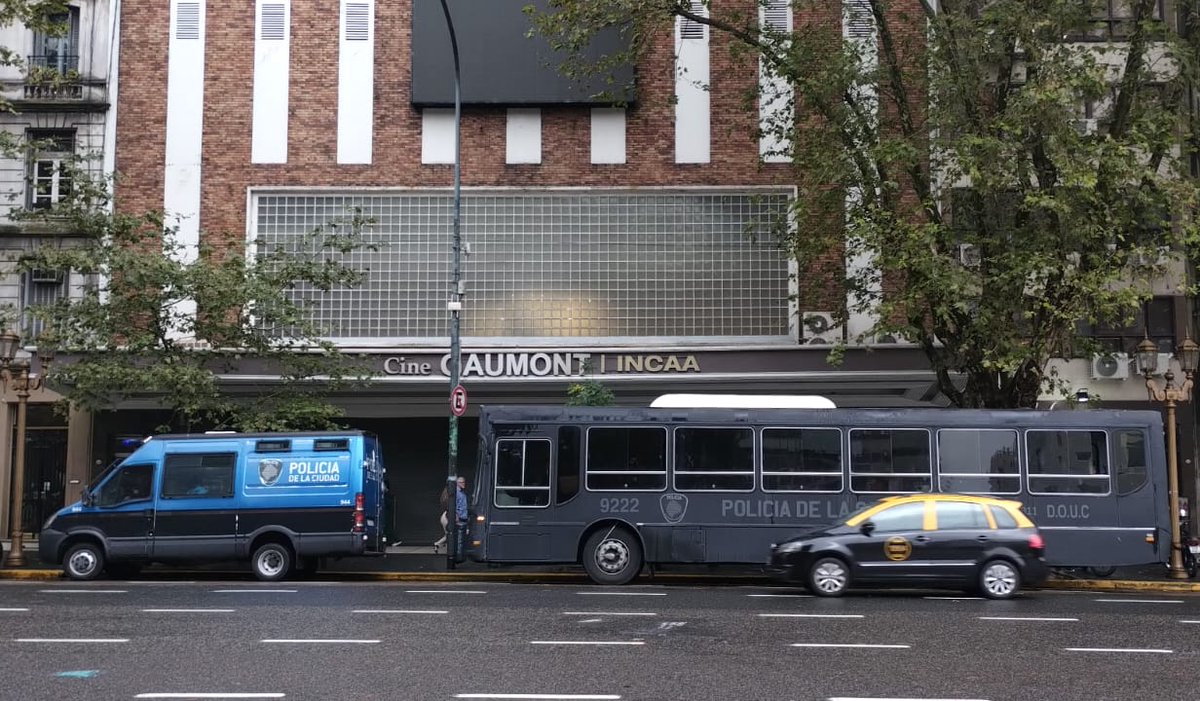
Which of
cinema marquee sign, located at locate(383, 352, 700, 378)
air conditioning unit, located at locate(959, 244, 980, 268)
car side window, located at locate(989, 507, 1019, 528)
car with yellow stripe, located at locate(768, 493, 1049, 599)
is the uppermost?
air conditioning unit, located at locate(959, 244, 980, 268)

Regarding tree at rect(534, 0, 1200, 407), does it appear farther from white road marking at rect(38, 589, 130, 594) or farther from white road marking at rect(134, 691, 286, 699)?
white road marking at rect(134, 691, 286, 699)

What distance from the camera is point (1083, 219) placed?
18.5m

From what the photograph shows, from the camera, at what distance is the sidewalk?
1912 cm

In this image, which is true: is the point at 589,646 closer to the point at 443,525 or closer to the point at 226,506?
the point at 226,506

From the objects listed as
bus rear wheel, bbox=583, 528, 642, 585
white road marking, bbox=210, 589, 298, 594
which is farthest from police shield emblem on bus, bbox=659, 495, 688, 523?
white road marking, bbox=210, 589, 298, 594

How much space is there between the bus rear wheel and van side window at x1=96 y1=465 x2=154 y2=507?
23.8ft

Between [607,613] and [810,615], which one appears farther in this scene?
[607,613]

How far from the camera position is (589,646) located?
36.6 ft

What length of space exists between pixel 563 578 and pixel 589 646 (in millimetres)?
8644

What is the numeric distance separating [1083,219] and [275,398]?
14467mm

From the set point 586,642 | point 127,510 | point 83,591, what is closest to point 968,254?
point 586,642

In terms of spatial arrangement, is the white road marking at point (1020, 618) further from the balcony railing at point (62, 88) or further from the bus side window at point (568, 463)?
the balcony railing at point (62, 88)

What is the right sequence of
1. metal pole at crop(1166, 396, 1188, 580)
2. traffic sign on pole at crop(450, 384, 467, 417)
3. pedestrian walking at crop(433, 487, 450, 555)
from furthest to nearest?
pedestrian walking at crop(433, 487, 450, 555), traffic sign on pole at crop(450, 384, 467, 417), metal pole at crop(1166, 396, 1188, 580)

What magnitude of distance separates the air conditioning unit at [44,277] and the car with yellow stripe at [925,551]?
1785cm
